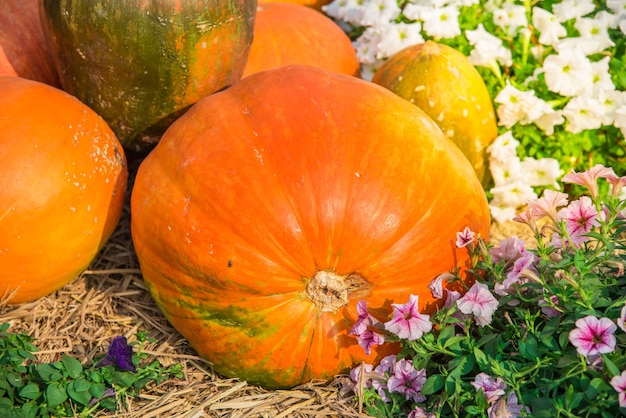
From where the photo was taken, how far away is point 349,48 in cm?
327

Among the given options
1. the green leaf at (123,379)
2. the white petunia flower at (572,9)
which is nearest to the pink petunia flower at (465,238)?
the green leaf at (123,379)

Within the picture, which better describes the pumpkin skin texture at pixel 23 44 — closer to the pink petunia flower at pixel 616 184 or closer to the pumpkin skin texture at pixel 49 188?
the pumpkin skin texture at pixel 49 188

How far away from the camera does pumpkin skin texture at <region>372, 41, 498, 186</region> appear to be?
2.86 m

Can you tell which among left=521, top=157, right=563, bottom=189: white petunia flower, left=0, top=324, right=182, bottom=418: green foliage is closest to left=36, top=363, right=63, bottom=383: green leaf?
left=0, top=324, right=182, bottom=418: green foliage

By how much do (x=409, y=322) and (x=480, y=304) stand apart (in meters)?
0.21

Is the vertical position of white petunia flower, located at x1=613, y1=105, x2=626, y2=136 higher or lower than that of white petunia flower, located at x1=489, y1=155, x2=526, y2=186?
higher

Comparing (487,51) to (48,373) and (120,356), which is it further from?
(48,373)

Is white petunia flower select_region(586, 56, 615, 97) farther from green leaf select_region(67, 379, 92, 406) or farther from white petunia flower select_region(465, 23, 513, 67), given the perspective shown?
green leaf select_region(67, 379, 92, 406)

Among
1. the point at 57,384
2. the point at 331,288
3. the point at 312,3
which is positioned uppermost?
the point at 312,3

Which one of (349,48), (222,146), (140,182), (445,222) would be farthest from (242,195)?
(349,48)

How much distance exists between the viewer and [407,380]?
2066 millimetres

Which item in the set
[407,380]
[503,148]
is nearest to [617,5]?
[503,148]

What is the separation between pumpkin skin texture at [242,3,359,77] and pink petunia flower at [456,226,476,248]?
1213 millimetres

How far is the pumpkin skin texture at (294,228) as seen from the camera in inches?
82.6
